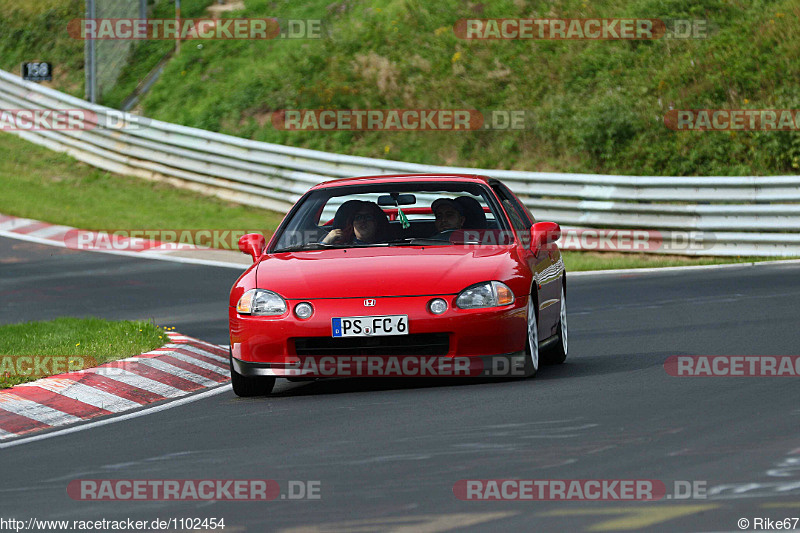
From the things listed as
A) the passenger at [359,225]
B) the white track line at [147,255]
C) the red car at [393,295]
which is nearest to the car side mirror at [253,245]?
the red car at [393,295]

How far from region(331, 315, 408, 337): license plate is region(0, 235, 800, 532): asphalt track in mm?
414

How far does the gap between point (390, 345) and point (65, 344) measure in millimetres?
3675

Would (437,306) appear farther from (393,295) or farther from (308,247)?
(308,247)

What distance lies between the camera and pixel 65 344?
11.3 meters

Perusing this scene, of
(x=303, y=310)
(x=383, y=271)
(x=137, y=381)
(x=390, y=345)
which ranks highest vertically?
(x=383, y=271)

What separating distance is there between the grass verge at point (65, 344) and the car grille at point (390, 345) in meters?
2.20

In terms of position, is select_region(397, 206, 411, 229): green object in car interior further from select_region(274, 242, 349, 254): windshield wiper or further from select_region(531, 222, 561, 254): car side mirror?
select_region(531, 222, 561, 254): car side mirror

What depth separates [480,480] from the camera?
6.04m

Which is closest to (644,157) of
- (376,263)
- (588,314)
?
(588,314)

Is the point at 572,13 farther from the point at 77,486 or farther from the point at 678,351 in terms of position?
the point at 77,486

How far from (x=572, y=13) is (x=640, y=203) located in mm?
8805

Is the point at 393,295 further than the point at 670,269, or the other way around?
the point at 670,269

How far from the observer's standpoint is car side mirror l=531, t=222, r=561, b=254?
32.6ft

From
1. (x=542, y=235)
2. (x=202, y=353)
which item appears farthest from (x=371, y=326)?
(x=202, y=353)
